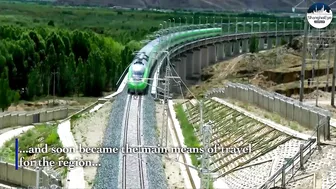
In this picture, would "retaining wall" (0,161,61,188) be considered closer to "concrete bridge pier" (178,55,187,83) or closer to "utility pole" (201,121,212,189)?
"utility pole" (201,121,212,189)

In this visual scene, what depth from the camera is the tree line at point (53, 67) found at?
57306 mm

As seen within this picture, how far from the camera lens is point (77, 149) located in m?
24.4

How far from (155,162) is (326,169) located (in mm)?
5292

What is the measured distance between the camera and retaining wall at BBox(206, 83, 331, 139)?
23.4 meters

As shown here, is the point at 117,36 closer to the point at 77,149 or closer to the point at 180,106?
the point at 180,106

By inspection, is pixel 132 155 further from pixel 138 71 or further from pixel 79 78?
pixel 79 78

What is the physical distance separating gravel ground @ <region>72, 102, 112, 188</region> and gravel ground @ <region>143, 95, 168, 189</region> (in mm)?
1691

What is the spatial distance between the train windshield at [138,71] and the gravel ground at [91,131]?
11.7 feet

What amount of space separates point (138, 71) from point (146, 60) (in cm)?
514

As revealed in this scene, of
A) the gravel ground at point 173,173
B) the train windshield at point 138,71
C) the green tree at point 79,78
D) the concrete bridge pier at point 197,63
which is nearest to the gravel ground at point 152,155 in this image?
the gravel ground at point 173,173

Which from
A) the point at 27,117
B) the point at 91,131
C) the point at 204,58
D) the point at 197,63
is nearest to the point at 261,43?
the point at 204,58

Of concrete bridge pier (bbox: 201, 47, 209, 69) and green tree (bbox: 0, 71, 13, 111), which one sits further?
concrete bridge pier (bbox: 201, 47, 209, 69)

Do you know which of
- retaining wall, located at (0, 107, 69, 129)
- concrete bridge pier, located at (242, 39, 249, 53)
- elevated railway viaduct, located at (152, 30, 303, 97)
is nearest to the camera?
retaining wall, located at (0, 107, 69, 129)

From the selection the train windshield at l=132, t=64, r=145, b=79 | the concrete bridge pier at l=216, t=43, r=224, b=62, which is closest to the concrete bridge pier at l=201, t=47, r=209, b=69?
the concrete bridge pier at l=216, t=43, r=224, b=62
